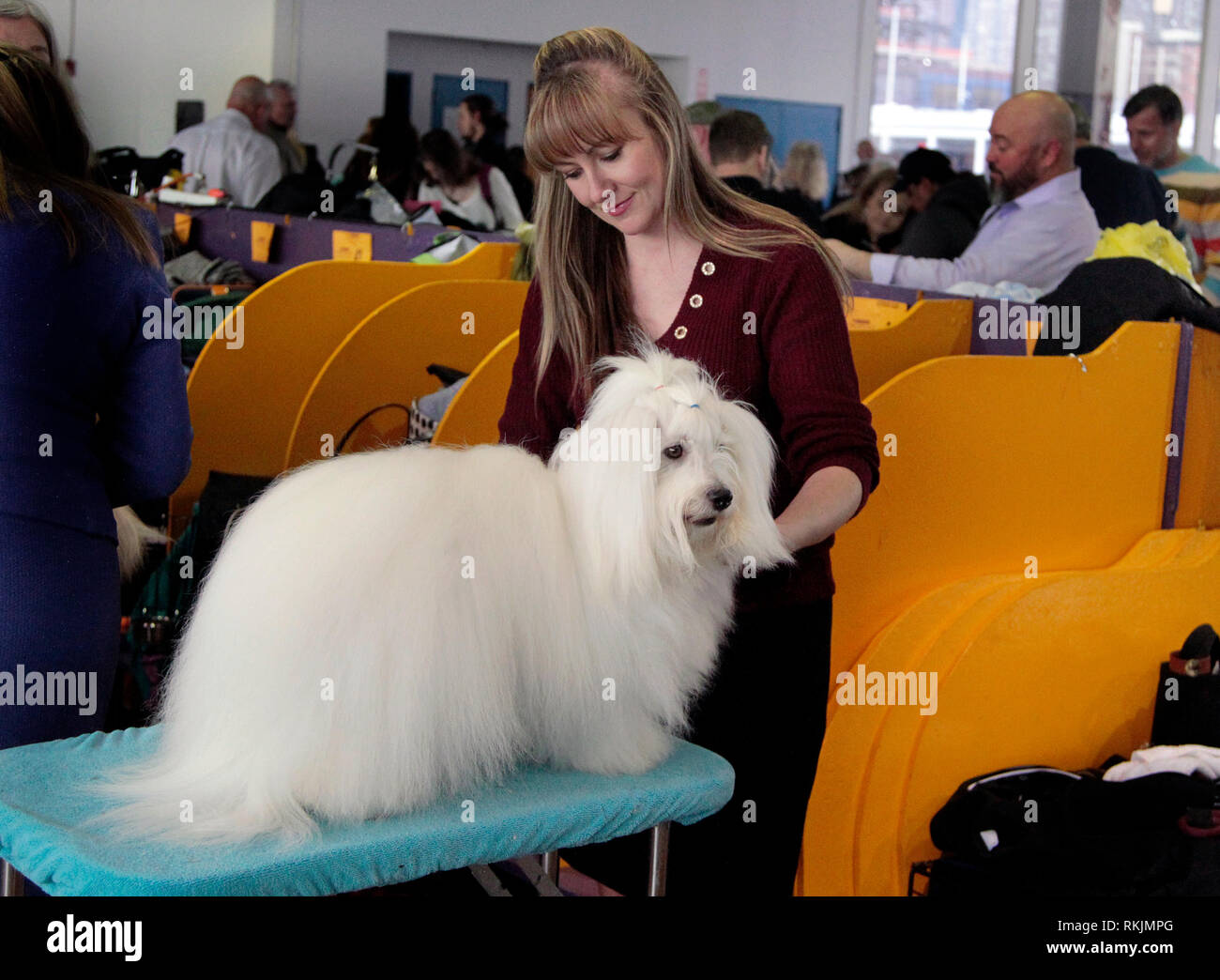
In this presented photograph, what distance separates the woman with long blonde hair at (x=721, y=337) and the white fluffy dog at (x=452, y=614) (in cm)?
14

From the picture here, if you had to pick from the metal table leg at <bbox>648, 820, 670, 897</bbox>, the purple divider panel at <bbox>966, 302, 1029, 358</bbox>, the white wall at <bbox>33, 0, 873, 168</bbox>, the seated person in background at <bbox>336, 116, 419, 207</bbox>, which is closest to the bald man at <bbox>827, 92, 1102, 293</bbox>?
the purple divider panel at <bbox>966, 302, 1029, 358</bbox>

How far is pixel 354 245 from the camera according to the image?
13.9 ft

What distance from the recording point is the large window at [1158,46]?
1109cm

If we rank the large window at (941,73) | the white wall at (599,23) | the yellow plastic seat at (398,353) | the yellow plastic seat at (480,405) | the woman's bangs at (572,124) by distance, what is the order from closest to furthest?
1. the woman's bangs at (572,124)
2. the yellow plastic seat at (480,405)
3. the yellow plastic seat at (398,353)
4. the white wall at (599,23)
5. the large window at (941,73)

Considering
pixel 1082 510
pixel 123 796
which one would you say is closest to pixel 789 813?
pixel 123 796

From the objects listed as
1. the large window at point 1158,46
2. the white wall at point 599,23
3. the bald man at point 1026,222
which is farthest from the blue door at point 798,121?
the bald man at point 1026,222

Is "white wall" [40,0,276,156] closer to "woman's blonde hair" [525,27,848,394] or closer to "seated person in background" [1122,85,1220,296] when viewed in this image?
"seated person in background" [1122,85,1220,296]

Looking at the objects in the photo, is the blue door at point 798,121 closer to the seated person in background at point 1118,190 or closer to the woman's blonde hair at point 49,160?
the seated person in background at point 1118,190

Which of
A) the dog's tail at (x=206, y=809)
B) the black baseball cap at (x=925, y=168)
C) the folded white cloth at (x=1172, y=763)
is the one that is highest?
the black baseball cap at (x=925, y=168)

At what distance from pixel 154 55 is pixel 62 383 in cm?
823

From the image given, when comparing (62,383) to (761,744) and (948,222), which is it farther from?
(948,222)

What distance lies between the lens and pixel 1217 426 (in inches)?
101

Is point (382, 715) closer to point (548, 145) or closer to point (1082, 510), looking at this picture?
point (548, 145)

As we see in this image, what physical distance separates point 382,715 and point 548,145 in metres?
0.71
